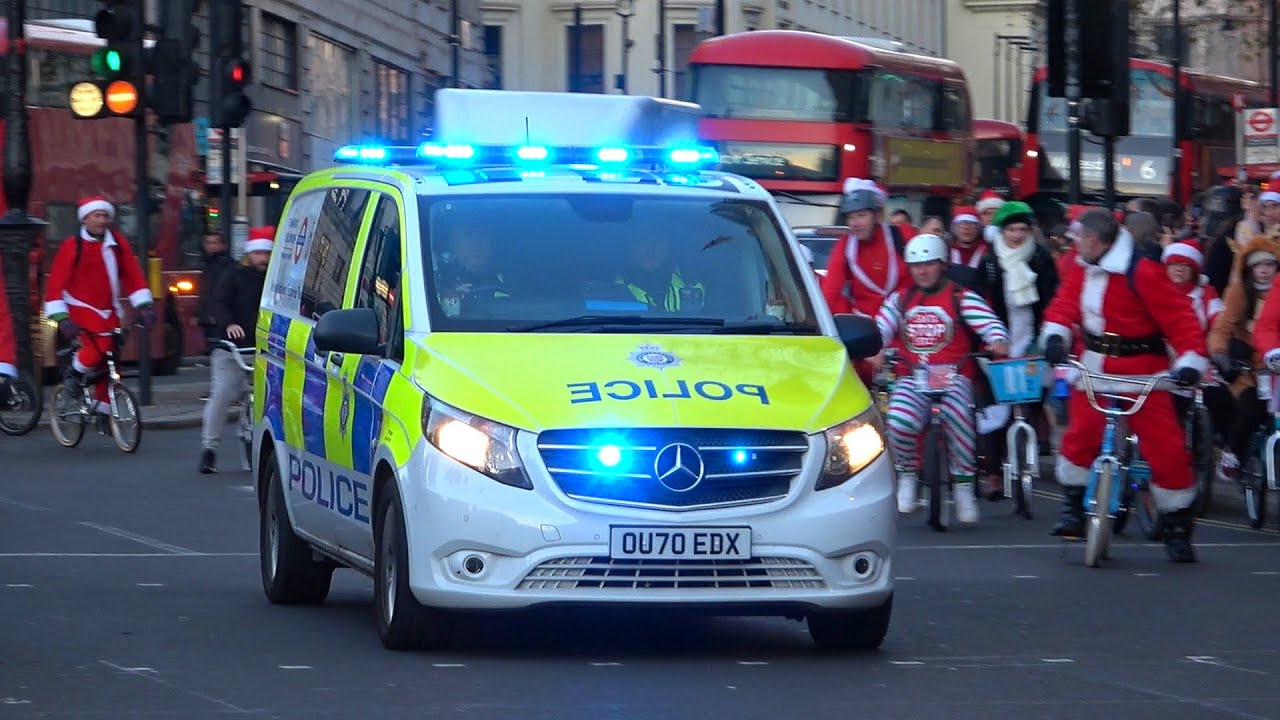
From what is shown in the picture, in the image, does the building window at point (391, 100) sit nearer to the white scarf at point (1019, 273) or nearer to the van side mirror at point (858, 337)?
the white scarf at point (1019, 273)


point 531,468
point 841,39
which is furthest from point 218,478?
point 841,39

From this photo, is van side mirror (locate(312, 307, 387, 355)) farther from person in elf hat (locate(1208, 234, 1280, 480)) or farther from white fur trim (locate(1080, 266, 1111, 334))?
person in elf hat (locate(1208, 234, 1280, 480))

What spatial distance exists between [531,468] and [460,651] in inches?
35.5

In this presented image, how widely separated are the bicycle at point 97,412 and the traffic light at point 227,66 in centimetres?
308

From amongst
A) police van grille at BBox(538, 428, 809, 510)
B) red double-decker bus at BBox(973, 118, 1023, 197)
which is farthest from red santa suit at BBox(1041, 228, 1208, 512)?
red double-decker bus at BBox(973, 118, 1023, 197)

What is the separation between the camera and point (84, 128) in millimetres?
29031

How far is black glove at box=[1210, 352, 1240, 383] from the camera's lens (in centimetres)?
1532

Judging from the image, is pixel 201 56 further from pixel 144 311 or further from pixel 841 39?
pixel 144 311

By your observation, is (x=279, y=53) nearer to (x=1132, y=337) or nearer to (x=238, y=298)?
(x=238, y=298)

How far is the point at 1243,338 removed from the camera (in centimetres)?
1542

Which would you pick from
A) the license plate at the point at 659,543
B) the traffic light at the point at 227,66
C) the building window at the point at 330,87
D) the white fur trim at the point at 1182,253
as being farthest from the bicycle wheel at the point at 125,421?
the building window at the point at 330,87

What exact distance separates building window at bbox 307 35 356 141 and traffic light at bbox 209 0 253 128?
96.2 feet

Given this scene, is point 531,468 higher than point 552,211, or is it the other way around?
point 552,211

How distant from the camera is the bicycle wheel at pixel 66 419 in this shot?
67.4 ft
